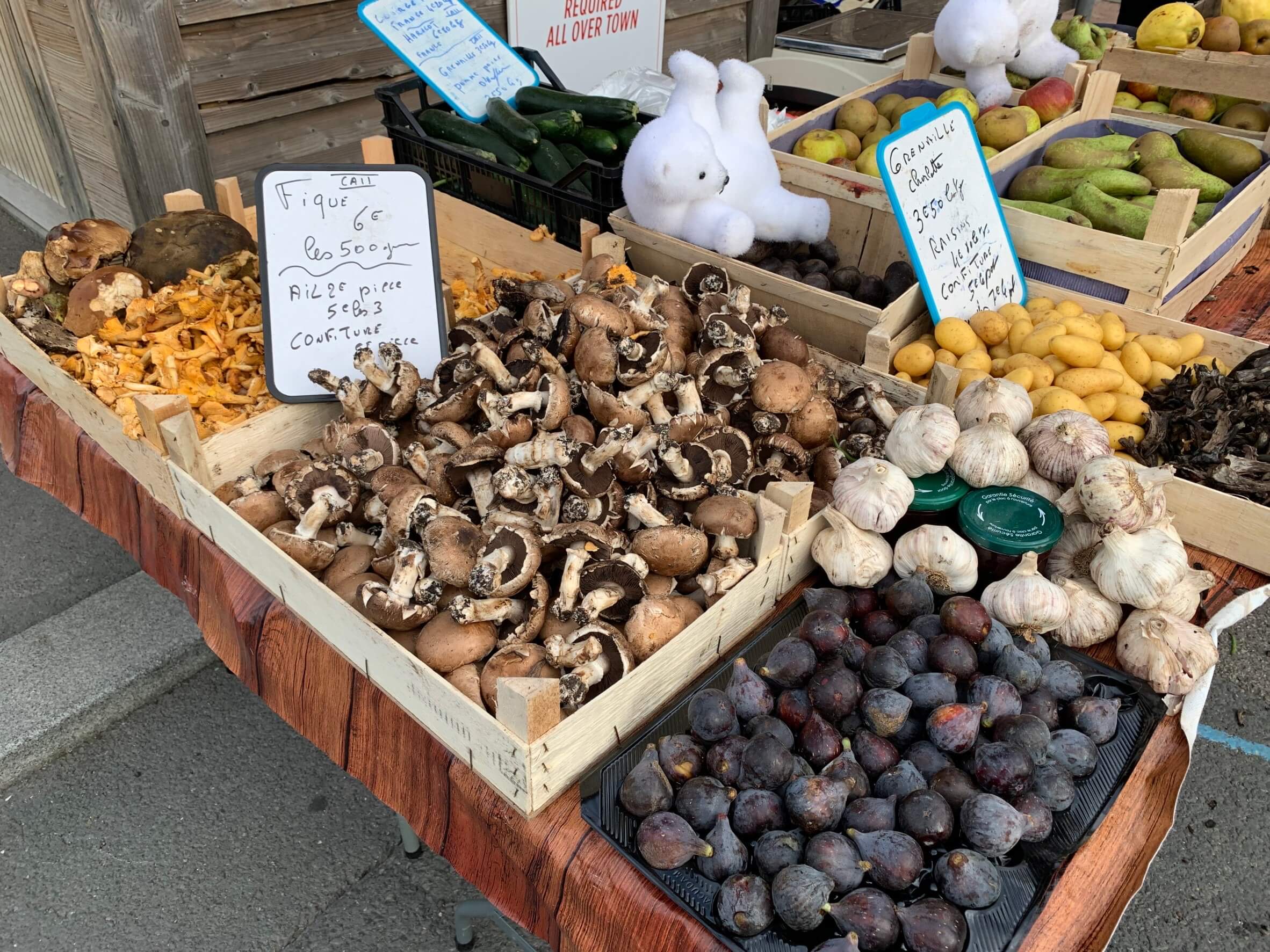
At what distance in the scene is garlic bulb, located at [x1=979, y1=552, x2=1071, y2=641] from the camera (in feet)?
5.35

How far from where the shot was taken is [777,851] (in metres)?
1.25

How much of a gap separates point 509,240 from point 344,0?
87.0 inches

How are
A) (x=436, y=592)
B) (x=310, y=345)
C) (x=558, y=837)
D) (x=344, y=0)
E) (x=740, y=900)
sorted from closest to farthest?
(x=740, y=900)
(x=558, y=837)
(x=436, y=592)
(x=310, y=345)
(x=344, y=0)

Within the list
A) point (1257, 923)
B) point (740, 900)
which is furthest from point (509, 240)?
point (1257, 923)

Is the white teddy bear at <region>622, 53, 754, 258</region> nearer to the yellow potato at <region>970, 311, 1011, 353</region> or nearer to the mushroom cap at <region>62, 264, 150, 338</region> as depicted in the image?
the yellow potato at <region>970, 311, 1011, 353</region>

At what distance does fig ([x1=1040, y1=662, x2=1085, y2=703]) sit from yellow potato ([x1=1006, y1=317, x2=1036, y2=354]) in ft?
3.86

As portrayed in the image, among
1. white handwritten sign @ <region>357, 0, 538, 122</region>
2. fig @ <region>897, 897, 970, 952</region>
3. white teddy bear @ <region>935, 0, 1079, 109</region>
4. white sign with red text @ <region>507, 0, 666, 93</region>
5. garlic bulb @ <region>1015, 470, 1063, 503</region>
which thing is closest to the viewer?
fig @ <region>897, 897, 970, 952</region>

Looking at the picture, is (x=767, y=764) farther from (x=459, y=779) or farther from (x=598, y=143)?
(x=598, y=143)

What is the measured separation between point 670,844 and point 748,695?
0.28 metres

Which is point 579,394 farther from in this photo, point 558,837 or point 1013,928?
point 1013,928

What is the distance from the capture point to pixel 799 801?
50.6 inches

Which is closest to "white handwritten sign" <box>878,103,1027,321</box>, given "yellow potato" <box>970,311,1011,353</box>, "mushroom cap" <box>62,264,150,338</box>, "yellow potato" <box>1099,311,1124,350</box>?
"yellow potato" <box>970,311,1011,353</box>

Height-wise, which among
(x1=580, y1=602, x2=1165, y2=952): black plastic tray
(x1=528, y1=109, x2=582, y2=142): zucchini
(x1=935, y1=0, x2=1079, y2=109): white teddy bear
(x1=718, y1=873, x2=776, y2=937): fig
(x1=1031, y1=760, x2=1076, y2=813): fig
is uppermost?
(x1=935, y1=0, x2=1079, y2=109): white teddy bear

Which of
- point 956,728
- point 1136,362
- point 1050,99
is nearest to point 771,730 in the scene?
point 956,728
